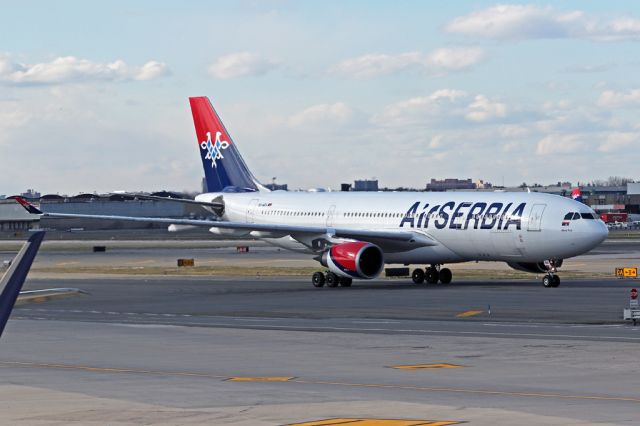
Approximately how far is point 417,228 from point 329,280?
15.5 feet

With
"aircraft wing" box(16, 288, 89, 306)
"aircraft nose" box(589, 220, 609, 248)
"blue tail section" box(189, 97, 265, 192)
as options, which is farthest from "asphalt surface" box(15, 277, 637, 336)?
"aircraft wing" box(16, 288, 89, 306)

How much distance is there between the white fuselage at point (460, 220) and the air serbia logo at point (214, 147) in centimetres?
636

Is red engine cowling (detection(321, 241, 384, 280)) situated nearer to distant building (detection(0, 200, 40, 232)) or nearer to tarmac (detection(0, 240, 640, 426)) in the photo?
tarmac (detection(0, 240, 640, 426))

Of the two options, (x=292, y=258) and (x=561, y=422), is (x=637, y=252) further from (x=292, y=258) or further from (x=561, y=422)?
(x=561, y=422)

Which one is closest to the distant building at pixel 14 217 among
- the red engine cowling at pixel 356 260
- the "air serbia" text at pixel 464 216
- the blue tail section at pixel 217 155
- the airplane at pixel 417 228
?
the blue tail section at pixel 217 155

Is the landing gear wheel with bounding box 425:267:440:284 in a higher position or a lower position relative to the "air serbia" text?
lower

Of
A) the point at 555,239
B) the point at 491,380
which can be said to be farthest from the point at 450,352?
the point at 555,239

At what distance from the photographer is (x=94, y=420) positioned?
1927 cm

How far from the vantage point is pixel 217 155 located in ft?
234

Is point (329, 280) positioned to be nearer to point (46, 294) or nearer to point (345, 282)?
point (345, 282)

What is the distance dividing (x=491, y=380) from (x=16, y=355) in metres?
12.2

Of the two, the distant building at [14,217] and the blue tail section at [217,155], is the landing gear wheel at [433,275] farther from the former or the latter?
the distant building at [14,217]

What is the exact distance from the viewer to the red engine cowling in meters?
55.4

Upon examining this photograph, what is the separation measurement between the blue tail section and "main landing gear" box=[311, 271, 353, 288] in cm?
1340
